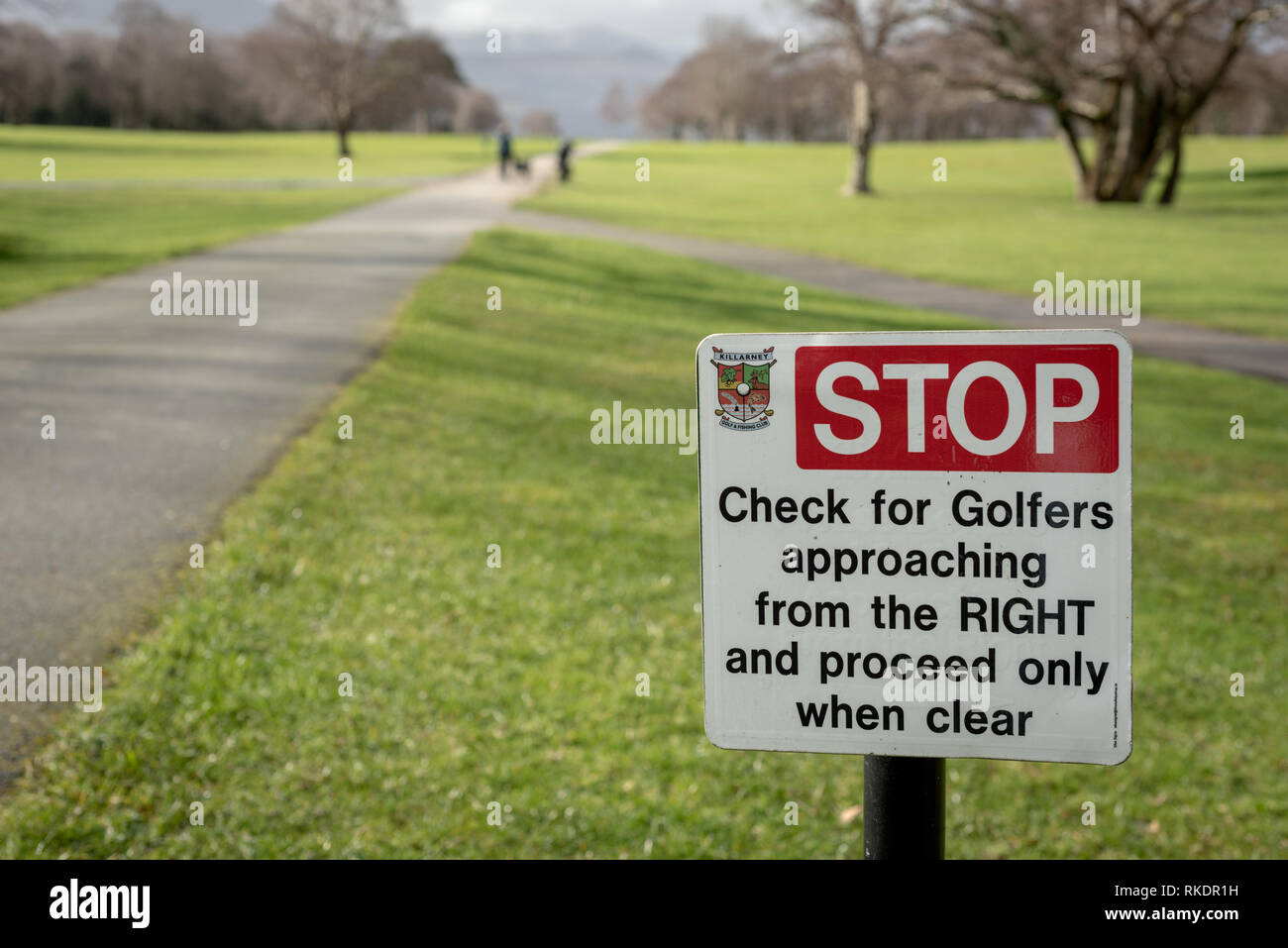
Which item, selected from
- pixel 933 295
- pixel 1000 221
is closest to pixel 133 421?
pixel 933 295

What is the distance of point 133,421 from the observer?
834 cm

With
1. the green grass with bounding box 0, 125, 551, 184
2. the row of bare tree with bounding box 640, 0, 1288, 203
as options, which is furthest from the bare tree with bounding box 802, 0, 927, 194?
the green grass with bounding box 0, 125, 551, 184

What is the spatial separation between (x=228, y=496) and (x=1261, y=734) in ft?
18.8

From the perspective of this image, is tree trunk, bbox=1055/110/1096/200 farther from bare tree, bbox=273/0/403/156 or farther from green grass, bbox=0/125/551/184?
bare tree, bbox=273/0/403/156

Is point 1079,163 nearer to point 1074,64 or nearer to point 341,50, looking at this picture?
point 1074,64

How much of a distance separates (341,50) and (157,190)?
26.0 metres

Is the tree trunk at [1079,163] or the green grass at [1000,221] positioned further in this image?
the tree trunk at [1079,163]

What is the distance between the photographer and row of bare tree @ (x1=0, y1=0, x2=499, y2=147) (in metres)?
61.2

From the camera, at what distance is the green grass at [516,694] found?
388 centimetres

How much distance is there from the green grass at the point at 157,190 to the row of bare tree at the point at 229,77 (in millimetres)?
4059

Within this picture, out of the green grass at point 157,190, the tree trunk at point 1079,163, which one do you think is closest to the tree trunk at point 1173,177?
the tree trunk at point 1079,163

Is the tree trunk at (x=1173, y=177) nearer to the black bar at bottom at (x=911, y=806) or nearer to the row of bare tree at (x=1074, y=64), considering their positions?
the row of bare tree at (x=1074, y=64)
